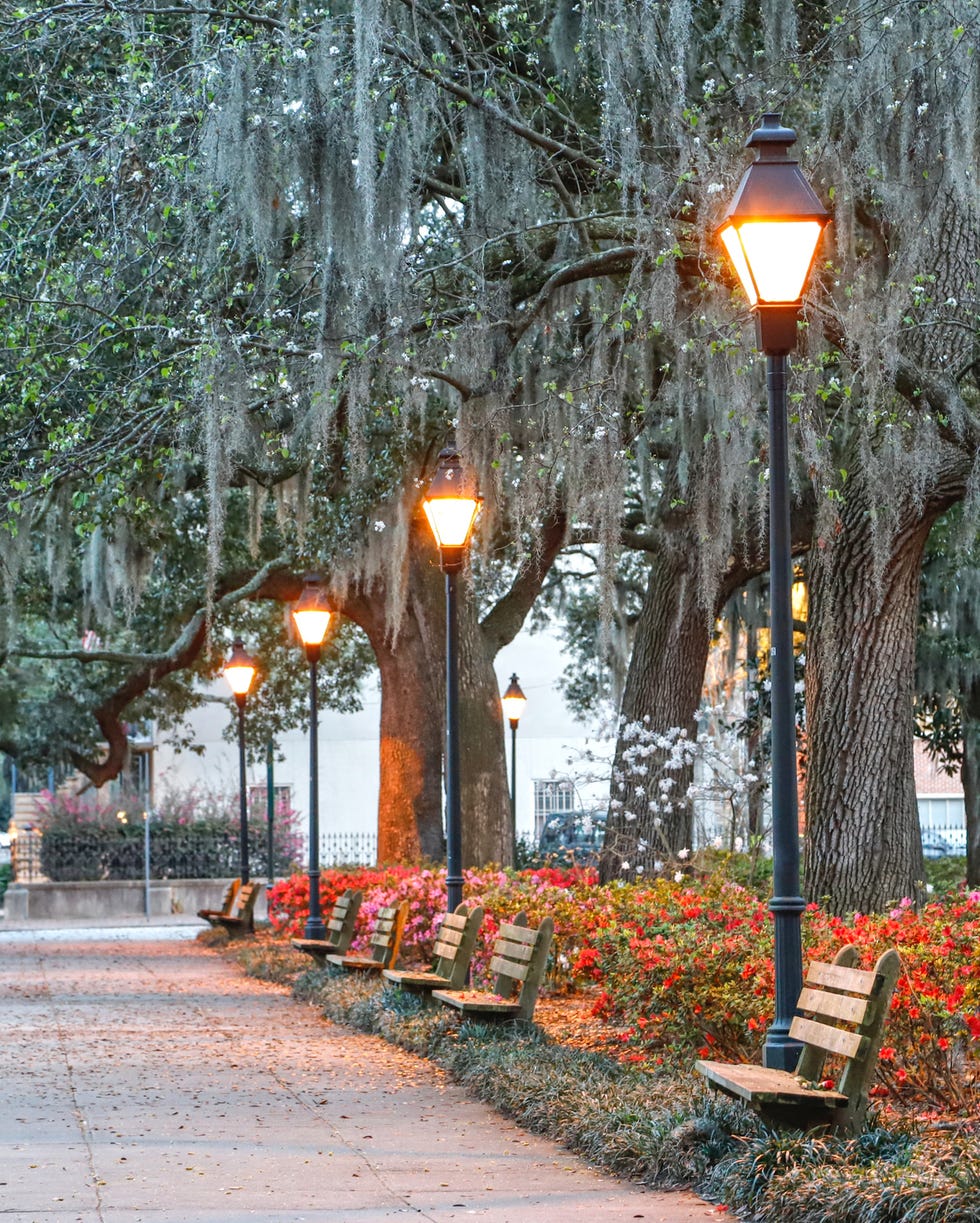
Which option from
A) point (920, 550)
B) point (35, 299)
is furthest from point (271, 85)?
point (920, 550)

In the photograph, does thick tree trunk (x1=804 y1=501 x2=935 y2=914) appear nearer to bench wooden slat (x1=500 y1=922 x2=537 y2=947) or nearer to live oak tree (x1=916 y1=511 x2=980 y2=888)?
bench wooden slat (x1=500 y1=922 x2=537 y2=947)

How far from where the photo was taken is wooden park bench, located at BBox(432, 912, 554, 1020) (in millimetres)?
9180

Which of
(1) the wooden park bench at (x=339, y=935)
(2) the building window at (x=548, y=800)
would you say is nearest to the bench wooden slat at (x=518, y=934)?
(1) the wooden park bench at (x=339, y=935)

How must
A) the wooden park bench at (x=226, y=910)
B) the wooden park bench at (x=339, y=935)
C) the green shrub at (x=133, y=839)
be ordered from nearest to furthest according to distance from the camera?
the wooden park bench at (x=339, y=935)
the wooden park bench at (x=226, y=910)
the green shrub at (x=133, y=839)

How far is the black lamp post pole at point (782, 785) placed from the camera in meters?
6.38

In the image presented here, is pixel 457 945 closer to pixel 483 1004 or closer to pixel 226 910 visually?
pixel 483 1004

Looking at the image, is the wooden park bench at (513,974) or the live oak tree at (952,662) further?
the live oak tree at (952,662)

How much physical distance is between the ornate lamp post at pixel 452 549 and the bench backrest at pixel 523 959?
144 cm

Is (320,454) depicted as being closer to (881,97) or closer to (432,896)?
(432,896)

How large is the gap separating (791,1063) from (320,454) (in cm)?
906

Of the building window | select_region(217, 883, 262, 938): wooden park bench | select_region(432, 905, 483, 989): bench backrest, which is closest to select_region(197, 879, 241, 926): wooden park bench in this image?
select_region(217, 883, 262, 938): wooden park bench

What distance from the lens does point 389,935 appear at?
12750 mm

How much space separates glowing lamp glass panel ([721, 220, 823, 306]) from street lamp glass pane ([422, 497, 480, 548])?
4.80m

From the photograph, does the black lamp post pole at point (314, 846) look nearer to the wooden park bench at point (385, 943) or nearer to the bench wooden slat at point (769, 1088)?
the wooden park bench at point (385, 943)
